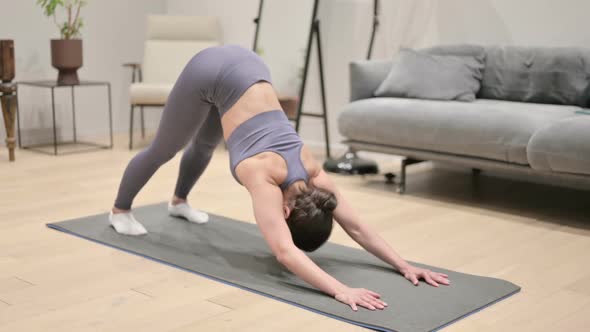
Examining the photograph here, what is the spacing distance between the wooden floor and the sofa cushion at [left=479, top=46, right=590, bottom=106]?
0.53 m

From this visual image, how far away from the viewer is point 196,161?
322 centimetres

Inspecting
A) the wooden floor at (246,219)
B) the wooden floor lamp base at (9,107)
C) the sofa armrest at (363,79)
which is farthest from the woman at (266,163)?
the wooden floor lamp base at (9,107)

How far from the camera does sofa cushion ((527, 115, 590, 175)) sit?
3.20 meters

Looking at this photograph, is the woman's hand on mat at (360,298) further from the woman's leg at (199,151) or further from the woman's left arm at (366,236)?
the woman's leg at (199,151)

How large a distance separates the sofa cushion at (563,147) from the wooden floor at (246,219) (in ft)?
0.93

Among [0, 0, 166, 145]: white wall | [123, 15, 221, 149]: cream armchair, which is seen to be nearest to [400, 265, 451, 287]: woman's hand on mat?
[123, 15, 221, 149]: cream armchair

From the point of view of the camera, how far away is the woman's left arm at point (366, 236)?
251cm

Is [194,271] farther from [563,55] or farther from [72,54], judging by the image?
[72,54]

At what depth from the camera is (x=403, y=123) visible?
387 cm

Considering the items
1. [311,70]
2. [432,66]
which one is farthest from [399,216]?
[311,70]

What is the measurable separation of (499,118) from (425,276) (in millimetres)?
1294

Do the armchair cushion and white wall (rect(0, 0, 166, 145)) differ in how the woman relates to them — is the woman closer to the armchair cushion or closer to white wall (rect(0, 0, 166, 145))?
the armchair cushion

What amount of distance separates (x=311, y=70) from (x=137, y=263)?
2879 millimetres

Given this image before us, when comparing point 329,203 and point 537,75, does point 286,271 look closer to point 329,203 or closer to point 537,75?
point 329,203
